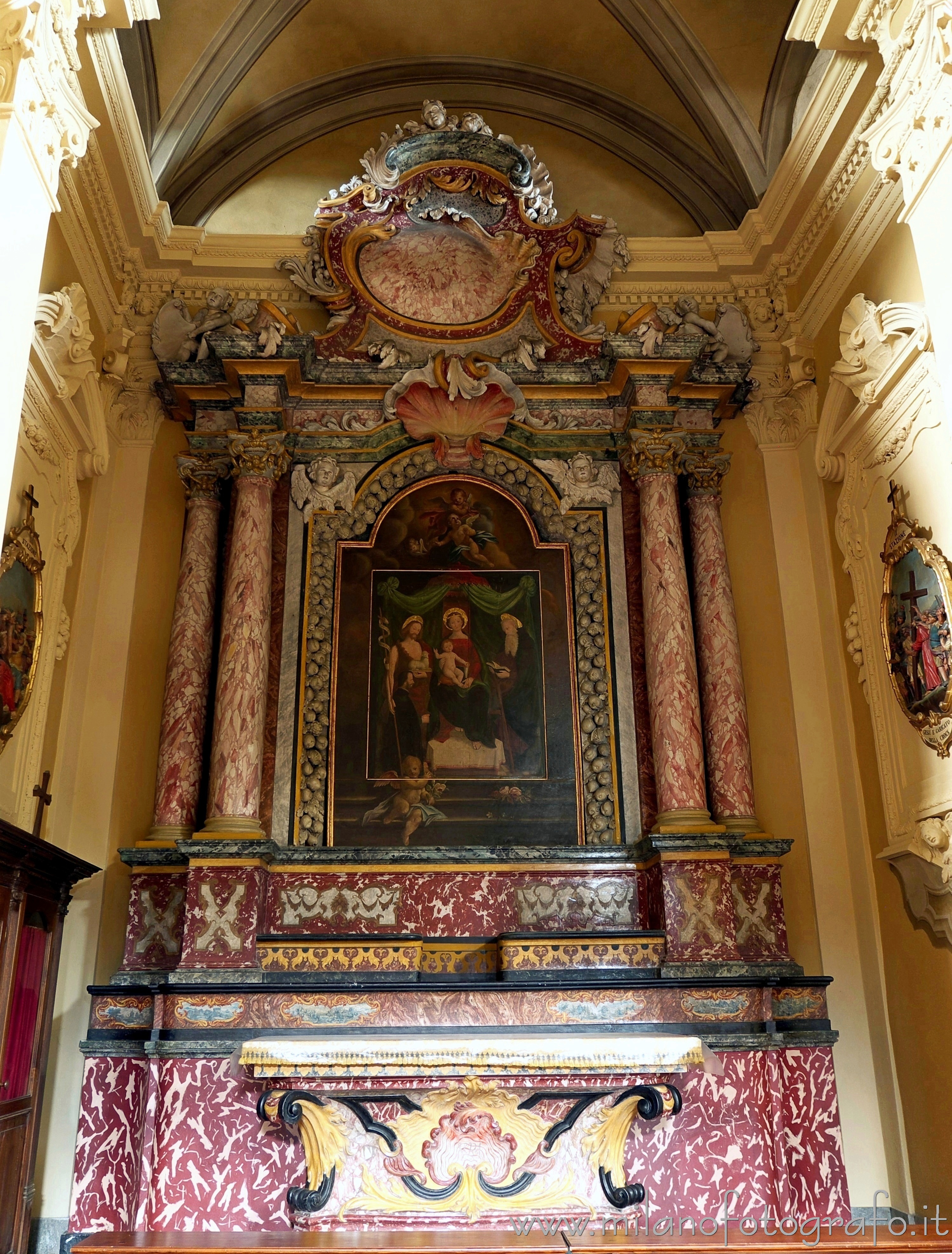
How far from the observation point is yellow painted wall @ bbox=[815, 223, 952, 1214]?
570 centimetres

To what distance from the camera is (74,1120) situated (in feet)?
20.7

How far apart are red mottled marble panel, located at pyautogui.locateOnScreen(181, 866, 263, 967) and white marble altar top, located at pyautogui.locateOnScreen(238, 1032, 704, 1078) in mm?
897

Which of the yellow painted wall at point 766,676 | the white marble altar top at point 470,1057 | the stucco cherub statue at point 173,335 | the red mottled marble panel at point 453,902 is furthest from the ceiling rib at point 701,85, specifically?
the white marble altar top at point 470,1057

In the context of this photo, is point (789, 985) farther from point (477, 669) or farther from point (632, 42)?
point (632, 42)

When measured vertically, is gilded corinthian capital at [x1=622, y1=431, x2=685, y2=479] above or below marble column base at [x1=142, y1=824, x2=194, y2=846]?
above

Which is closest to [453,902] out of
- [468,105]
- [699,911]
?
[699,911]

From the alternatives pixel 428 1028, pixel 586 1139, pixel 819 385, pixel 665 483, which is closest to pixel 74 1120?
pixel 428 1028

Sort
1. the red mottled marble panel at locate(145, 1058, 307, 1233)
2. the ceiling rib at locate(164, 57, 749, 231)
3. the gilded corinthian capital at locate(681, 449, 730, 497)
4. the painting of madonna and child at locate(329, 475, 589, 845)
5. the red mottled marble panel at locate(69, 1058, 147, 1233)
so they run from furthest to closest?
the ceiling rib at locate(164, 57, 749, 231) → the gilded corinthian capital at locate(681, 449, 730, 497) → the painting of madonna and child at locate(329, 475, 589, 845) → the red mottled marble panel at locate(69, 1058, 147, 1233) → the red mottled marble panel at locate(145, 1058, 307, 1233)

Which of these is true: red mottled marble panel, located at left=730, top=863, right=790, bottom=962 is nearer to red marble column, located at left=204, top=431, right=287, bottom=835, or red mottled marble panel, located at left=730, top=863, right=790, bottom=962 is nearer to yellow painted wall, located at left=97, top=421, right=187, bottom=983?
red marble column, located at left=204, top=431, right=287, bottom=835

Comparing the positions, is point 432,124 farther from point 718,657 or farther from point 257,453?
point 718,657

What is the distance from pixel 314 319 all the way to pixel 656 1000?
4.92 m

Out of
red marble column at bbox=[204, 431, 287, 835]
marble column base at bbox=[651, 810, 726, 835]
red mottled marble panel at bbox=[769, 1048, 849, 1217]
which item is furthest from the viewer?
red marble column at bbox=[204, 431, 287, 835]

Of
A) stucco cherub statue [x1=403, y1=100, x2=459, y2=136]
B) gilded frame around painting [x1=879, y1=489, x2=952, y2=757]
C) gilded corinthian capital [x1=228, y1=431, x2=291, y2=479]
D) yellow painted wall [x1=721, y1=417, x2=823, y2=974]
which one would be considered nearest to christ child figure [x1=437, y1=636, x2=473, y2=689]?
gilded corinthian capital [x1=228, y1=431, x2=291, y2=479]

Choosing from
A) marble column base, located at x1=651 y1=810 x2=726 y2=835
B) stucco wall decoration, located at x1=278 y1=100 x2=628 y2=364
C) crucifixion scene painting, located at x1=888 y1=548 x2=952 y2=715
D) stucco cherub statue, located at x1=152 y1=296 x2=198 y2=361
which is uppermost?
stucco wall decoration, located at x1=278 y1=100 x2=628 y2=364
